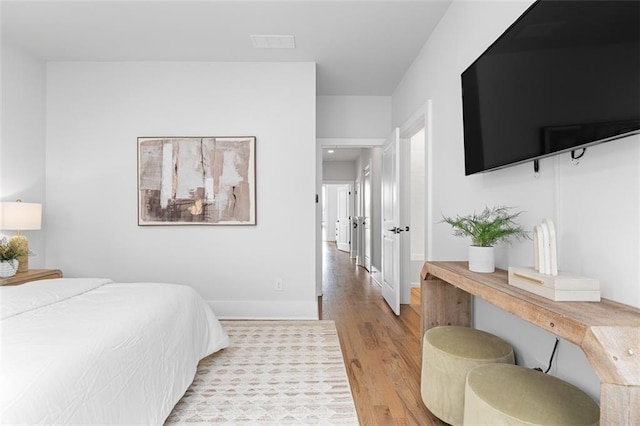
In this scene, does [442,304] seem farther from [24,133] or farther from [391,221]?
[24,133]

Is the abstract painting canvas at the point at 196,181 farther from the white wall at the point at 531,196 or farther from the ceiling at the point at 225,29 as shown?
the white wall at the point at 531,196

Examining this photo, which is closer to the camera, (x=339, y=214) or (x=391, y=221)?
(x=391, y=221)

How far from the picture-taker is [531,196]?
1.63 meters

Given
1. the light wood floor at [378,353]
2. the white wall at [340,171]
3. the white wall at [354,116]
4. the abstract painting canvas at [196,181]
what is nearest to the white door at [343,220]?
the white wall at [340,171]

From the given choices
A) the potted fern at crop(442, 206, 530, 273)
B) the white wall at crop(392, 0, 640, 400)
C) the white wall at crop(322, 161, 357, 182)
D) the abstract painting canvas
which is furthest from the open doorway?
the potted fern at crop(442, 206, 530, 273)

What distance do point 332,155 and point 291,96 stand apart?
4.36 m

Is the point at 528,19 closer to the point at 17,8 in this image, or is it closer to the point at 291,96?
the point at 291,96

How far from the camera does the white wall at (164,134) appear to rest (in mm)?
3506

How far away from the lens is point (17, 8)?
2.62 m

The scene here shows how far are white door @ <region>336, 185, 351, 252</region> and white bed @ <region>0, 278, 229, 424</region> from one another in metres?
7.54

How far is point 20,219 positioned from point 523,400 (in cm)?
373

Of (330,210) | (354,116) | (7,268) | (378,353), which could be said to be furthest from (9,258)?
(330,210)

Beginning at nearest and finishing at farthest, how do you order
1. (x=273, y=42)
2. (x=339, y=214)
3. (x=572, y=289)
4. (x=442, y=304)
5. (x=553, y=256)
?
1. (x=572, y=289)
2. (x=553, y=256)
3. (x=442, y=304)
4. (x=273, y=42)
5. (x=339, y=214)

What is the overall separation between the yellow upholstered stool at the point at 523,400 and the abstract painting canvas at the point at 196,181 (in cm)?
260
